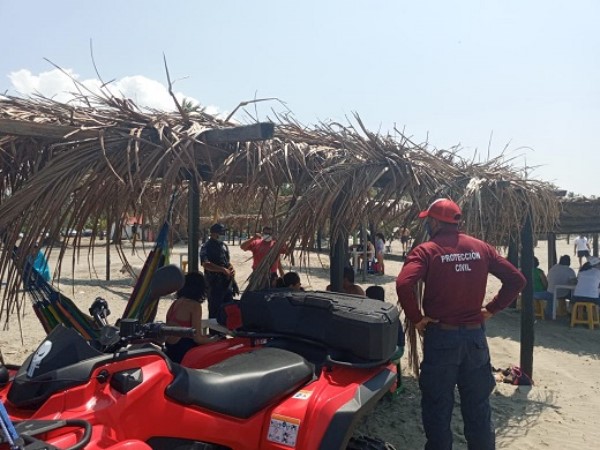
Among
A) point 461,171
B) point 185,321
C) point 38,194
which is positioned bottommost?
point 185,321

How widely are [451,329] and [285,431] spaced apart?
168cm

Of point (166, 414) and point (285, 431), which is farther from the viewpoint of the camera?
point (285, 431)

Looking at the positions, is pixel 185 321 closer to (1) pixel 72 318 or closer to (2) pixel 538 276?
(1) pixel 72 318

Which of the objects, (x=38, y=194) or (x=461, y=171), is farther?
(x=461, y=171)

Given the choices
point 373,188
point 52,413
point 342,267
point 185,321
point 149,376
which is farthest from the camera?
point 342,267

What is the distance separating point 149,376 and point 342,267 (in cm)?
355

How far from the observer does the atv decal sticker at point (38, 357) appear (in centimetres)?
191

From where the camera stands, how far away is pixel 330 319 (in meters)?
2.94

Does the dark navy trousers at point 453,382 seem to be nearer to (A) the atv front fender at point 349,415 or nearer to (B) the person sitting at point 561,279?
(A) the atv front fender at point 349,415

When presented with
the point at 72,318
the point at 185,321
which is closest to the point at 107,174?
the point at 185,321

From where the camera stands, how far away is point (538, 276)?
33.9ft

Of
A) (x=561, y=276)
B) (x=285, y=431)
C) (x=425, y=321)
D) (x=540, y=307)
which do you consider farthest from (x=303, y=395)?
(x=561, y=276)

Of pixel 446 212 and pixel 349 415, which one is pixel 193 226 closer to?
pixel 446 212

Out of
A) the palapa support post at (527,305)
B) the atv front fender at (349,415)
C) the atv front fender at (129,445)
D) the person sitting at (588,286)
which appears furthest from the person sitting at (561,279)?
the atv front fender at (129,445)
